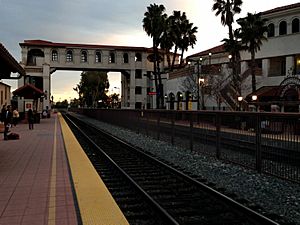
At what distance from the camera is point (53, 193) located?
7.51 meters

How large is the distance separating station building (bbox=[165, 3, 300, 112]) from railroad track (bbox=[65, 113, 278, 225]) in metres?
24.6

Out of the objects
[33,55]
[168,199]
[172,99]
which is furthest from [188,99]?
[168,199]

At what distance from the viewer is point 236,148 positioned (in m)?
11.3

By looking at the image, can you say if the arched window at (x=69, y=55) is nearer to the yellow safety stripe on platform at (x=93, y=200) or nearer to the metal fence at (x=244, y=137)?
the metal fence at (x=244, y=137)

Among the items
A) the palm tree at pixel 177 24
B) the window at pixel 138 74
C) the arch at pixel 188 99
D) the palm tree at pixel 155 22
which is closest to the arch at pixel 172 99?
the palm tree at pixel 155 22

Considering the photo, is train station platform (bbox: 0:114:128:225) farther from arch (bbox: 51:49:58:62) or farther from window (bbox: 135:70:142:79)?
window (bbox: 135:70:142:79)

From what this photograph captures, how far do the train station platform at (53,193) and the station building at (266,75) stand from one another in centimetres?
2535

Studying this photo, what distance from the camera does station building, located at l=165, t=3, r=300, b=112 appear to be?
3617 cm

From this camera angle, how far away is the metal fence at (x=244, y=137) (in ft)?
28.6

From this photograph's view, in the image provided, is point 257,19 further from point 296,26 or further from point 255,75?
point 255,75

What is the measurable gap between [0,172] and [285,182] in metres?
7.38

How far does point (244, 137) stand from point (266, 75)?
3310 centimetres

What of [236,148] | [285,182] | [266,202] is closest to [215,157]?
[236,148]

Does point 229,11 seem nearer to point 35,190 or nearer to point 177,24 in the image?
point 177,24
